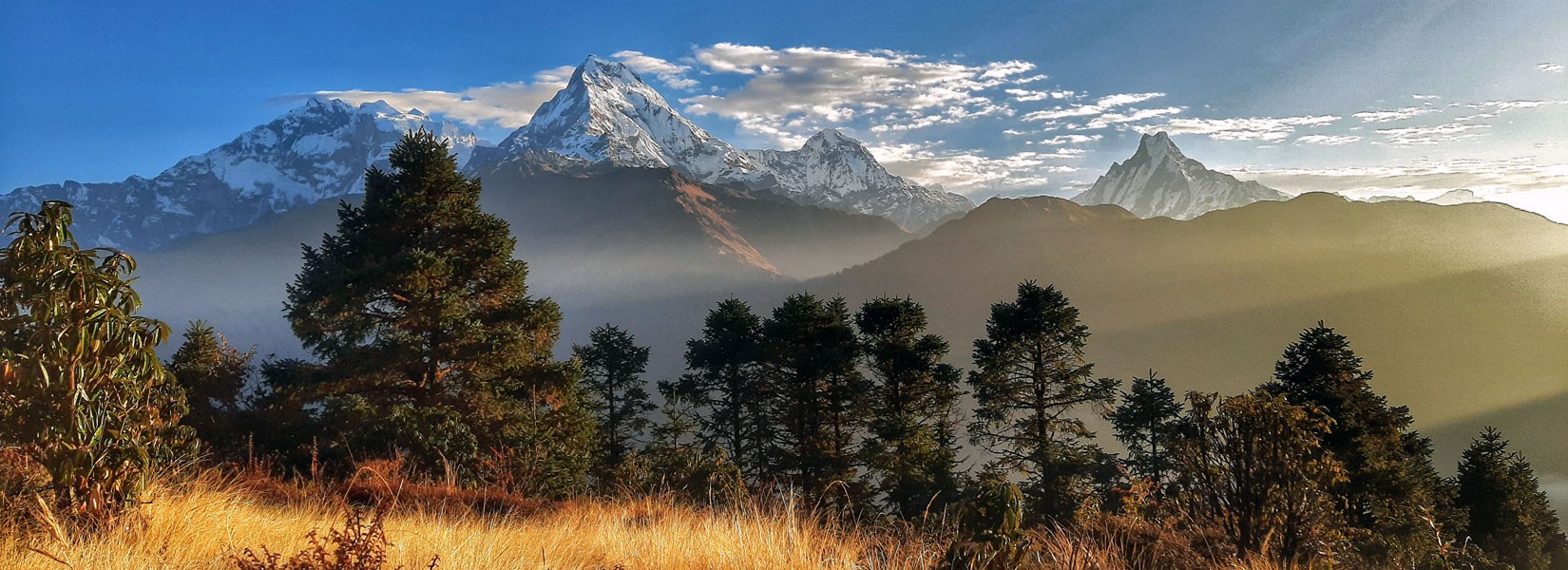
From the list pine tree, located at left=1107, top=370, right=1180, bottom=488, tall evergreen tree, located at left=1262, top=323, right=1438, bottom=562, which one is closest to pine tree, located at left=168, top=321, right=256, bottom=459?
tall evergreen tree, located at left=1262, top=323, right=1438, bottom=562

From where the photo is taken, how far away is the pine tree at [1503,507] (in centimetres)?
2553

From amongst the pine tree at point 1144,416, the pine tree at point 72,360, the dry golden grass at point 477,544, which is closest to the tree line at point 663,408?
the pine tree at point 72,360

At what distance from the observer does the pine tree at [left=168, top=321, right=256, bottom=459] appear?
14.5 m

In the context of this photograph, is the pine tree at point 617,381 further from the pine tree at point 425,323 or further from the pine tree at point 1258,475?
the pine tree at point 1258,475

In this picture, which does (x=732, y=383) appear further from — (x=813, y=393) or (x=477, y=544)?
(x=477, y=544)

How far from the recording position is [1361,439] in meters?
18.8

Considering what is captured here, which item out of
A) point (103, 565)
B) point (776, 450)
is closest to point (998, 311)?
point (776, 450)

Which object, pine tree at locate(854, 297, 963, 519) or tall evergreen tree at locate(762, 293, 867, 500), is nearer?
pine tree at locate(854, 297, 963, 519)

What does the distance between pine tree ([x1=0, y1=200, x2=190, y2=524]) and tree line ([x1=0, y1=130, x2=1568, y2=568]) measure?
14mm

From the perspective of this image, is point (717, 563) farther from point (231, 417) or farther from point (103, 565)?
point (231, 417)

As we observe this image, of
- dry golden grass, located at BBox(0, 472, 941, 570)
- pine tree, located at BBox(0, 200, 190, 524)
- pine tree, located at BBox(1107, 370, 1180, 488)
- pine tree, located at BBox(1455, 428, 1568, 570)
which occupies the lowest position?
pine tree, located at BBox(1455, 428, 1568, 570)

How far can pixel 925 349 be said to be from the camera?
25.4 meters

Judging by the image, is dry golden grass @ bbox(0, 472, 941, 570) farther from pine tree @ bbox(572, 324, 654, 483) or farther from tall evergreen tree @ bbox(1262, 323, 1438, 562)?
pine tree @ bbox(572, 324, 654, 483)

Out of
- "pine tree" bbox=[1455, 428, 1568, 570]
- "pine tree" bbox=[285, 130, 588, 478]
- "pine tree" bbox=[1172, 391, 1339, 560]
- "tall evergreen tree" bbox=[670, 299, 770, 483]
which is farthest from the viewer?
"tall evergreen tree" bbox=[670, 299, 770, 483]
